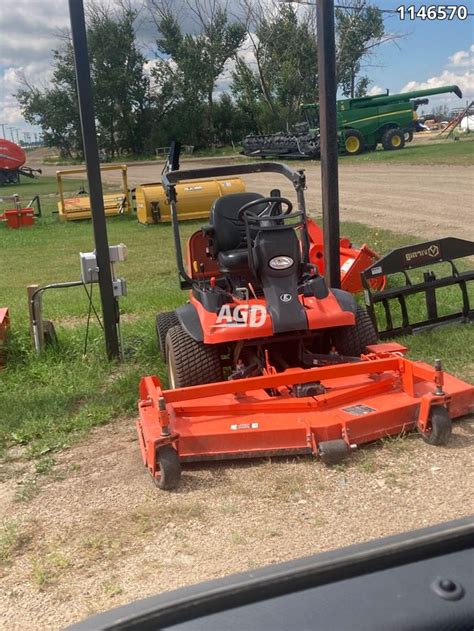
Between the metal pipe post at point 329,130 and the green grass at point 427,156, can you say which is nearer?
the metal pipe post at point 329,130

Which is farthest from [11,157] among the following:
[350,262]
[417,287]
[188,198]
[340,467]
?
[340,467]

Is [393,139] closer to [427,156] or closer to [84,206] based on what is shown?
[427,156]

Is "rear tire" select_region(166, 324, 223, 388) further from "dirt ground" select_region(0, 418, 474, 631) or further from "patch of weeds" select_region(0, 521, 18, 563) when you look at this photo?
"patch of weeds" select_region(0, 521, 18, 563)

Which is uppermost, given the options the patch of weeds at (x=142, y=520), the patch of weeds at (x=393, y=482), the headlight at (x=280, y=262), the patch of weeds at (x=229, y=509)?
the headlight at (x=280, y=262)

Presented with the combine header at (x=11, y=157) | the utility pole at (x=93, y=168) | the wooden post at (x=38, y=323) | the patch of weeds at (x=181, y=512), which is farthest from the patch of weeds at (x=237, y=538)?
the combine header at (x=11, y=157)

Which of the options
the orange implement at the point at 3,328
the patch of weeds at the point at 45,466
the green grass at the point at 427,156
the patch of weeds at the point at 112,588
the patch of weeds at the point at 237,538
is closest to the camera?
the patch of weeds at the point at 112,588

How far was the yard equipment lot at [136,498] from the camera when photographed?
2.67 meters

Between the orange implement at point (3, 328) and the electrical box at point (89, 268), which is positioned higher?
the electrical box at point (89, 268)

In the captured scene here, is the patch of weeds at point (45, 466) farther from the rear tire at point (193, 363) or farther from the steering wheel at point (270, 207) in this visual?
the steering wheel at point (270, 207)

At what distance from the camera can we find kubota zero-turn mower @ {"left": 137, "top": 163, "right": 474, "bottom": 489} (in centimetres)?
342

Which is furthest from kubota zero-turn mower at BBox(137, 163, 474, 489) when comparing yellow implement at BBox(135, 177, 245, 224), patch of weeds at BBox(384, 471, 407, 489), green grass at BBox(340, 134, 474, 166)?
green grass at BBox(340, 134, 474, 166)

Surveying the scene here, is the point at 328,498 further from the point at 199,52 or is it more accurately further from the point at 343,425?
the point at 199,52

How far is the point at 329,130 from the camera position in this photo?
546cm

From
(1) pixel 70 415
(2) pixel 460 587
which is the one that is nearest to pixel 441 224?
(1) pixel 70 415
